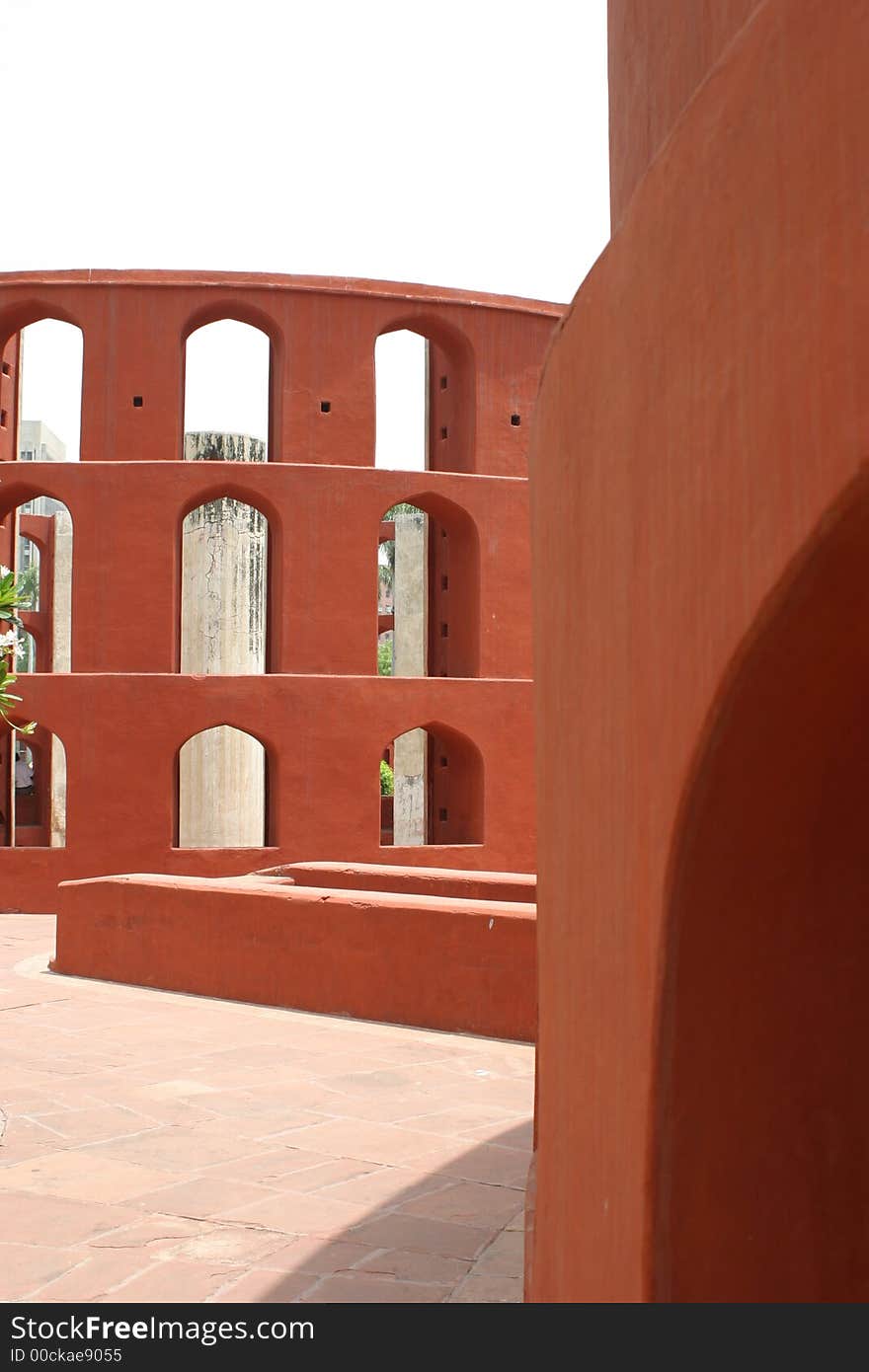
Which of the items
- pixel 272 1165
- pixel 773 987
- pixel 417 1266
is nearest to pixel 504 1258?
pixel 417 1266

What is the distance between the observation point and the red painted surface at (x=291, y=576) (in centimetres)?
1681

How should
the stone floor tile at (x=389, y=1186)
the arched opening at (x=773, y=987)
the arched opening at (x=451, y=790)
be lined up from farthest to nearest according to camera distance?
the arched opening at (x=451, y=790)
the stone floor tile at (x=389, y=1186)
the arched opening at (x=773, y=987)

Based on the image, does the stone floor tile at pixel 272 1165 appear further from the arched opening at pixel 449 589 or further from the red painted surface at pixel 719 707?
the arched opening at pixel 449 589

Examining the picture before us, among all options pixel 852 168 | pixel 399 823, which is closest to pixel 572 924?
pixel 852 168

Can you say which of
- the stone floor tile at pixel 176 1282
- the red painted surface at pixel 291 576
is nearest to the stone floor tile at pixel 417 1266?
the stone floor tile at pixel 176 1282

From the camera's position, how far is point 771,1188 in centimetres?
259

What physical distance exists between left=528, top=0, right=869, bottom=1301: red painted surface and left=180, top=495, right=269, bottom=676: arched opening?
777 inches

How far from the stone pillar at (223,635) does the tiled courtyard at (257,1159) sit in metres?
13.2

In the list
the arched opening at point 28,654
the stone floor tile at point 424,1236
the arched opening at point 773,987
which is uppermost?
the arched opening at point 28,654

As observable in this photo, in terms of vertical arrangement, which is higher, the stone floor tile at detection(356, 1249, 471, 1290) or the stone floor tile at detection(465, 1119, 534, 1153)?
the stone floor tile at detection(356, 1249, 471, 1290)

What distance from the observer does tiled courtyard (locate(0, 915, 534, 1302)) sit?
420cm

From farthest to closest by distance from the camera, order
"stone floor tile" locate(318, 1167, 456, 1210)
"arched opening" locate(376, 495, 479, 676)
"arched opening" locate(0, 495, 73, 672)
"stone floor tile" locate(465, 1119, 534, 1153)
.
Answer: "arched opening" locate(0, 495, 73, 672), "arched opening" locate(376, 495, 479, 676), "stone floor tile" locate(465, 1119, 534, 1153), "stone floor tile" locate(318, 1167, 456, 1210)

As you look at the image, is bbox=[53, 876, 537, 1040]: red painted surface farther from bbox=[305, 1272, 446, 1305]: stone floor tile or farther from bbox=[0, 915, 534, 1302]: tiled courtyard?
bbox=[305, 1272, 446, 1305]: stone floor tile

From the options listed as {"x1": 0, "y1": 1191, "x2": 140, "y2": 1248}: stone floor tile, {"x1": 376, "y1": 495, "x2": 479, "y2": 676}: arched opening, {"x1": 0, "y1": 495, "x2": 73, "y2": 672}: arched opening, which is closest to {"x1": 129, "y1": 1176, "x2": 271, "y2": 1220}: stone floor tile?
{"x1": 0, "y1": 1191, "x2": 140, "y2": 1248}: stone floor tile
